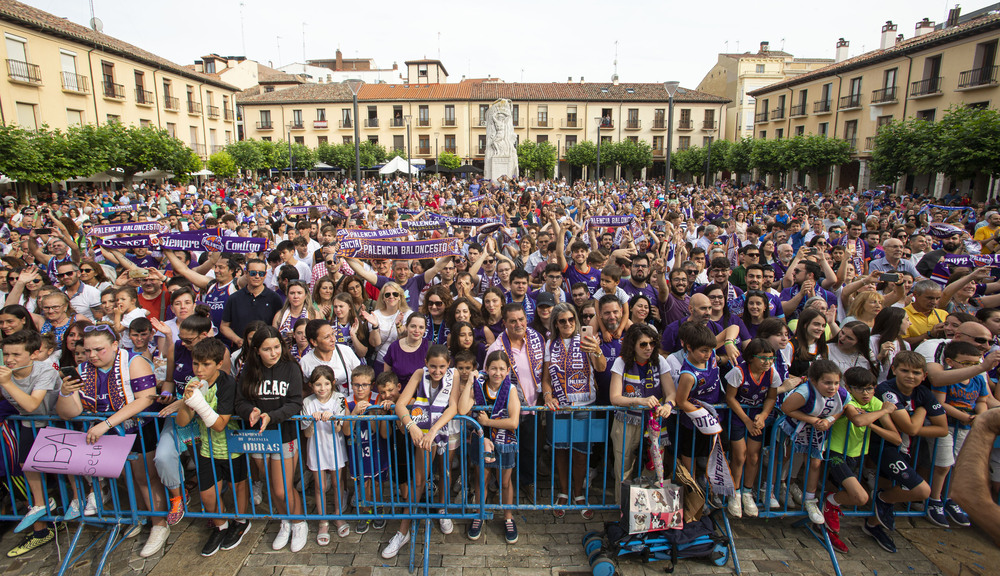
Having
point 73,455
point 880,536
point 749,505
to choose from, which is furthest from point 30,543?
point 880,536

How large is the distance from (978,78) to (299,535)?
3260 cm

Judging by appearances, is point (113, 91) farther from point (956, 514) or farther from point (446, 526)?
point (956, 514)

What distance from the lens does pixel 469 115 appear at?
5219cm

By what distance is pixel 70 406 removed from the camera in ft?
12.3

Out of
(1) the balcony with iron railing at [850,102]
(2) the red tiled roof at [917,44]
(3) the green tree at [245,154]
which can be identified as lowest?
(3) the green tree at [245,154]

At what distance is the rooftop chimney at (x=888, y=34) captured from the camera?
33.5 meters

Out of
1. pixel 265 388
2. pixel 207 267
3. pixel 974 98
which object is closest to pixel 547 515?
pixel 265 388

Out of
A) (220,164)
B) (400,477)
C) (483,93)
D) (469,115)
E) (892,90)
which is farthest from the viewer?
(469,115)

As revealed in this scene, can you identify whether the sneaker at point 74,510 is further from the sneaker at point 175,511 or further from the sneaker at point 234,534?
the sneaker at point 234,534

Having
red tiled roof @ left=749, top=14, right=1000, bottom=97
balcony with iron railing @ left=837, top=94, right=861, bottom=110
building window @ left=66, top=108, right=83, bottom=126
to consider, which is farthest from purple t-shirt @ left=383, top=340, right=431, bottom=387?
balcony with iron railing @ left=837, top=94, right=861, bottom=110

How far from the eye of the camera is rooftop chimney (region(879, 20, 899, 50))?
3350 cm

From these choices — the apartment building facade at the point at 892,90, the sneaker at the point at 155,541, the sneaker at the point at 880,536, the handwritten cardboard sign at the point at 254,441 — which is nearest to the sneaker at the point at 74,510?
the sneaker at the point at 155,541

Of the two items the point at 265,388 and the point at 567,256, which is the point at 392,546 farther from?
the point at 567,256

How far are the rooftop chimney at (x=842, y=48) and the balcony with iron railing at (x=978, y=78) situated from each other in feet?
53.1
